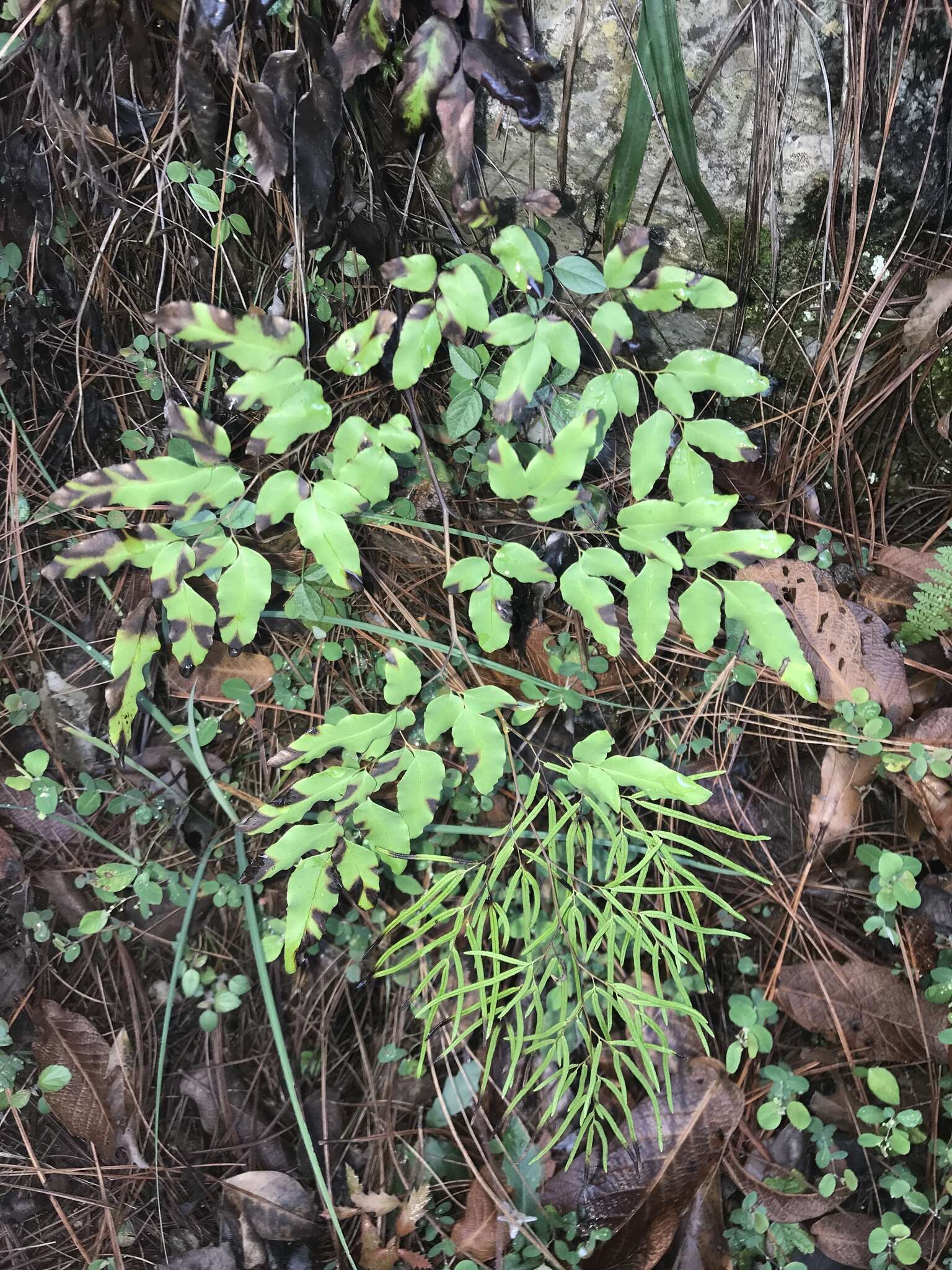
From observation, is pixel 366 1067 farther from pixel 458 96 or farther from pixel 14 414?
pixel 458 96

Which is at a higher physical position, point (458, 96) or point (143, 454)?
point (458, 96)

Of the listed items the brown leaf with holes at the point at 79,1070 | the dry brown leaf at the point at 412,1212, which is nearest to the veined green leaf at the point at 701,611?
Result: the dry brown leaf at the point at 412,1212

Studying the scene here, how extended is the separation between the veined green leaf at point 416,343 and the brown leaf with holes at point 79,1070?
4.47 ft

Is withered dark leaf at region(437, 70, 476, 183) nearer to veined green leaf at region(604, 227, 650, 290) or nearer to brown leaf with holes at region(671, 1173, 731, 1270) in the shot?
veined green leaf at region(604, 227, 650, 290)

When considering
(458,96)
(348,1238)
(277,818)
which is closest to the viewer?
(458,96)

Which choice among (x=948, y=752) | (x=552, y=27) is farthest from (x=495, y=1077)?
(x=552, y=27)

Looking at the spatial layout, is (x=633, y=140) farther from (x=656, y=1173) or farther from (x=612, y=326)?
(x=656, y=1173)

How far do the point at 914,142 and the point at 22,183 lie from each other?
149 centimetres

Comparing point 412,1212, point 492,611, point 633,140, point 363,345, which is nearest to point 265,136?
point 363,345

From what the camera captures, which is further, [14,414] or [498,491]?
[14,414]

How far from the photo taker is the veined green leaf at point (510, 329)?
119cm

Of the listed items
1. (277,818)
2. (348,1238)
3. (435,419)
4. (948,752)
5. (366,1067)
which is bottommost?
(348,1238)

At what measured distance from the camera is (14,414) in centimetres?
148

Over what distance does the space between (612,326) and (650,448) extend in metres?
0.19
